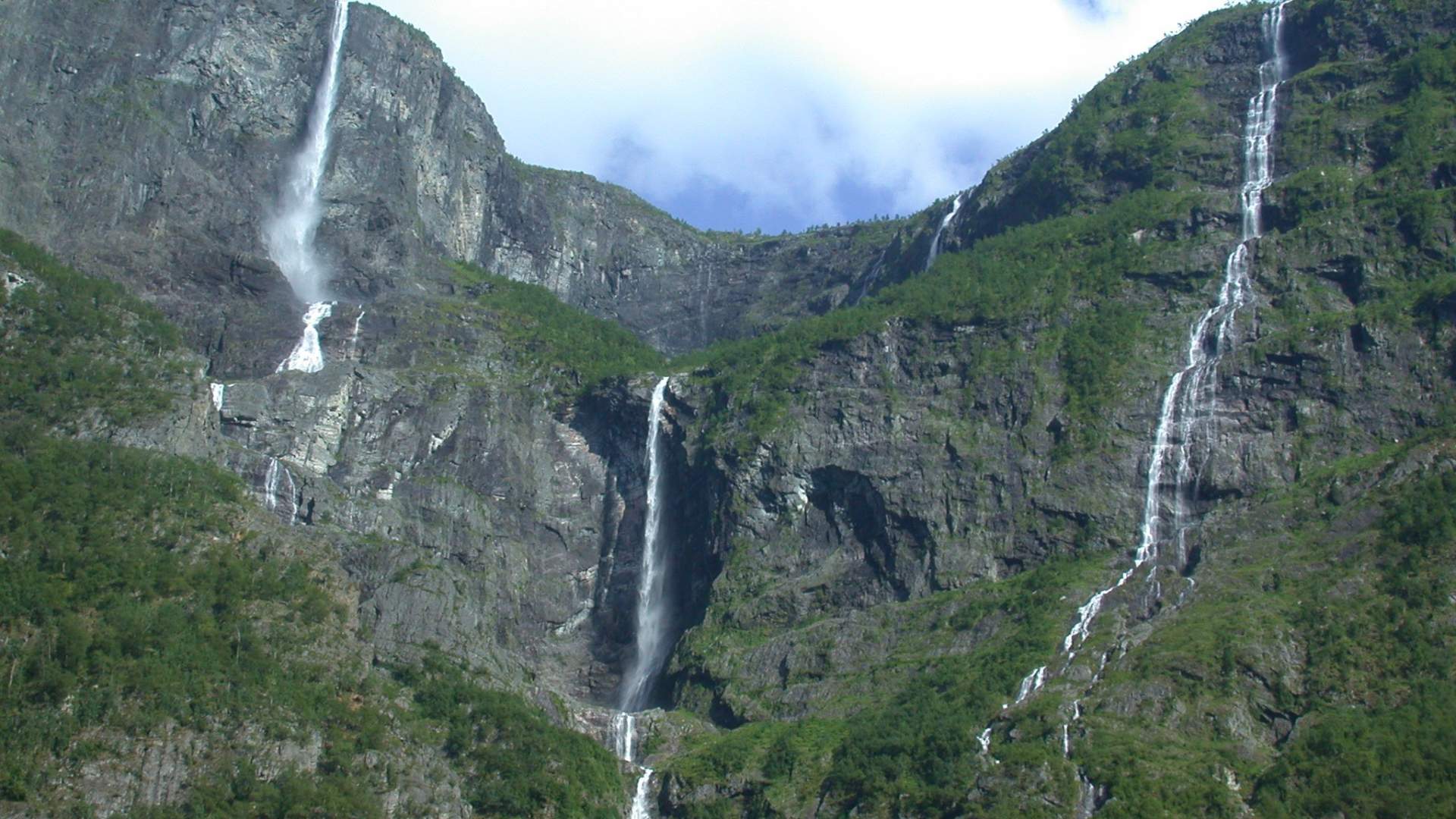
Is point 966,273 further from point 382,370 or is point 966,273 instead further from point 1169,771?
point 1169,771

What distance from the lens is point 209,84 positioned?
11669 cm

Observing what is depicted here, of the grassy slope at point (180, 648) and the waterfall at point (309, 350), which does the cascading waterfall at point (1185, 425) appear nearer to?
the grassy slope at point (180, 648)

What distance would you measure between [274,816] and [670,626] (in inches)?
1317

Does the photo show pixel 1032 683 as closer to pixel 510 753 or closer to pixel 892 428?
pixel 892 428

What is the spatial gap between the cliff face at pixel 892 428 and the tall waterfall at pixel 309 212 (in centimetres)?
106

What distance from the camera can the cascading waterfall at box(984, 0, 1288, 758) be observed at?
8375 cm

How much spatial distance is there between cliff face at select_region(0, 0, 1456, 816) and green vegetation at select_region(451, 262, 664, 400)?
46 cm

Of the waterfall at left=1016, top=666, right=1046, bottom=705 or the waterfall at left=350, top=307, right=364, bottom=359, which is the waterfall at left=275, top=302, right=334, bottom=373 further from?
the waterfall at left=1016, top=666, right=1046, bottom=705

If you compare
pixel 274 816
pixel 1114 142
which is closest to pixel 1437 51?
pixel 1114 142

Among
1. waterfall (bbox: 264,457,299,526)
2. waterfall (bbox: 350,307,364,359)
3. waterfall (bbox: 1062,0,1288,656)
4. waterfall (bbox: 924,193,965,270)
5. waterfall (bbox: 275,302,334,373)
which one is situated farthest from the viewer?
waterfall (bbox: 924,193,965,270)

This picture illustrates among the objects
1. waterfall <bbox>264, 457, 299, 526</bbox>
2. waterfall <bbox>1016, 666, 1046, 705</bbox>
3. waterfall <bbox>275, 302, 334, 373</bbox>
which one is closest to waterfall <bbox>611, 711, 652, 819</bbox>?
waterfall <bbox>1016, 666, 1046, 705</bbox>

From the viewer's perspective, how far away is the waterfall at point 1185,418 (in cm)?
8669

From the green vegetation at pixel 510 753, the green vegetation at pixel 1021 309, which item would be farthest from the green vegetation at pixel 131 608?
the green vegetation at pixel 1021 309

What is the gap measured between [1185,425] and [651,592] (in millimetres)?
30665
